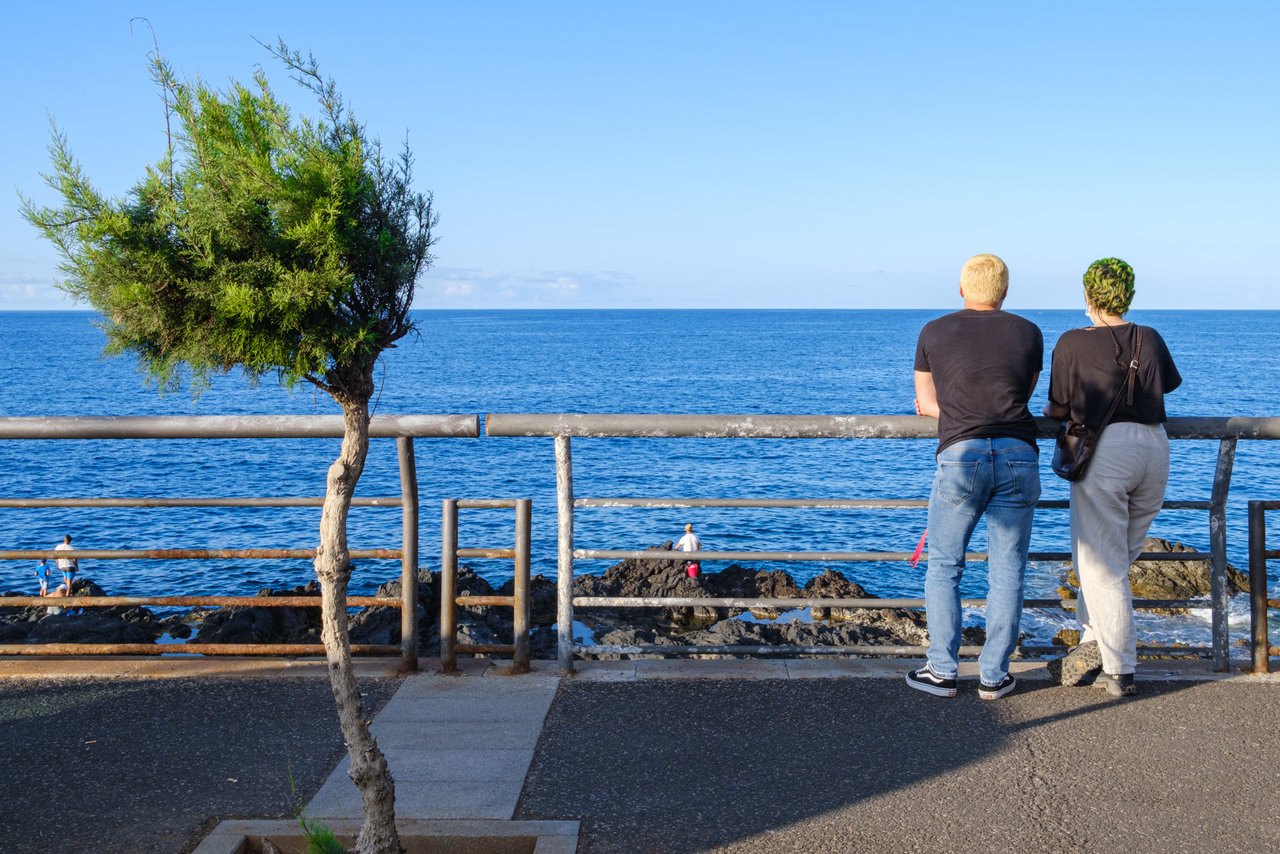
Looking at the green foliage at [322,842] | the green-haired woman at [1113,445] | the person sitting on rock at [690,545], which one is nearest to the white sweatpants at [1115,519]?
the green-haired woman at [1113,445]

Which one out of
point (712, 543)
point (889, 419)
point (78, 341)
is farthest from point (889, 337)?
point (889, 419)

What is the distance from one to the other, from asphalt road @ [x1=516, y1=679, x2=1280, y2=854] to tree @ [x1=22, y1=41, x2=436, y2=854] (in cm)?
102

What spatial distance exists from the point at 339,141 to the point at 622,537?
80.7ft

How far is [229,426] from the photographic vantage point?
15.6ft

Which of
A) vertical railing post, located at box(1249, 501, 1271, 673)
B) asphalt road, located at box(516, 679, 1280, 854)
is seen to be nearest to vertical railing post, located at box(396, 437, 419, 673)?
asphalt road, located at box(516, 679, 1280, 854)

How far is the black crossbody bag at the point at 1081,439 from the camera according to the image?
446 cm

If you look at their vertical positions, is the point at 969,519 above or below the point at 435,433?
below

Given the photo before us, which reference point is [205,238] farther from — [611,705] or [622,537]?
[622,537]

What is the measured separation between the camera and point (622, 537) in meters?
27.3

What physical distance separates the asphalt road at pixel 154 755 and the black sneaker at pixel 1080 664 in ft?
10.5

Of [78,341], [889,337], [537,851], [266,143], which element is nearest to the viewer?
[266,143]

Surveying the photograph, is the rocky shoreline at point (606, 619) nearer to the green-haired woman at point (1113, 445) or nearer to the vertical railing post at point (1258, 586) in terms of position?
the vertical railing post at point (1258, 586)

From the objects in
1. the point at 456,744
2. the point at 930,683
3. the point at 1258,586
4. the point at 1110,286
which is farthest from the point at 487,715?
the point at 1258,586

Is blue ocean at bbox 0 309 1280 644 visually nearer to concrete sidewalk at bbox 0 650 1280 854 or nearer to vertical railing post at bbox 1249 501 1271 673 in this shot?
concrete sidewalk at bbox 0 650 1280 854
